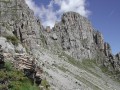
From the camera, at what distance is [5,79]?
3866cm

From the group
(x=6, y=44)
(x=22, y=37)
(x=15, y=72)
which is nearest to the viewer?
(x=15, y=72)

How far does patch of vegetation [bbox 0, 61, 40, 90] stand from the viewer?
37.6m

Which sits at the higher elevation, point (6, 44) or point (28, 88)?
point (6, 44)

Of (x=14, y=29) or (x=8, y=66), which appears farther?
(x=14, y=29)

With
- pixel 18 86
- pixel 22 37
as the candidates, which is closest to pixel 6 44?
pixel 18 86

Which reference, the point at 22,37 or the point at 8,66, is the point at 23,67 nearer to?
the point at 8,66

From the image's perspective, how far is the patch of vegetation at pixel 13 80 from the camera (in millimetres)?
37562

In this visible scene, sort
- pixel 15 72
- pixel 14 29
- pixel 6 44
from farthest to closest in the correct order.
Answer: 1. pixel 14 29
2. pixel 6 44
3. pixel 15 72

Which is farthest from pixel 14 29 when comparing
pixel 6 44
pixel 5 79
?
pixel 5 79

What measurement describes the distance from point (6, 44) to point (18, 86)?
13.7 meters

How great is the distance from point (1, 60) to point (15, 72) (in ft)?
8.55

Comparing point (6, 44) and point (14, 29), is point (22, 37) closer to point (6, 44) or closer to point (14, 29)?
point (14, 29)

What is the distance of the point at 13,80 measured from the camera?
128 feet

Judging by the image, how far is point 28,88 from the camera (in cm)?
3875
